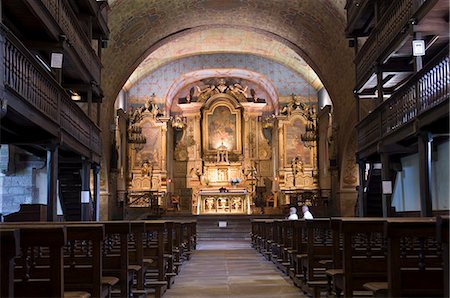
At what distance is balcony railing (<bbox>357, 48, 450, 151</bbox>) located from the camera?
37.0 feet

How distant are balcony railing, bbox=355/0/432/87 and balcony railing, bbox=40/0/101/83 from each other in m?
7.65

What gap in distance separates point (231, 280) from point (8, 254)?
23.8ft

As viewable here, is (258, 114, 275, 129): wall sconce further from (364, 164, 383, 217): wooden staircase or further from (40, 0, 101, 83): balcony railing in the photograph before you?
(40, 0, 101, 83): balcony railing

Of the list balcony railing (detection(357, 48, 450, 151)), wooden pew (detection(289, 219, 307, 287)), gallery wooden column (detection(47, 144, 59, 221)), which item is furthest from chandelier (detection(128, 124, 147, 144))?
wooden pew (detection(289, 219, 307, 287))

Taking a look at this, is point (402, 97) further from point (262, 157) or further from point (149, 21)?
point (262, 157)

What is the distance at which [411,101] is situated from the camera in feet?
44.5

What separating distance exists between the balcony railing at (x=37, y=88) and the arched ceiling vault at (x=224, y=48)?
13.2 meters

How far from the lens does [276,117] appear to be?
32.3 m

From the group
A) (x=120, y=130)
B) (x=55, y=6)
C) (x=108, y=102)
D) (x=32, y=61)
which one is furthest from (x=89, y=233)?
(x=120, y=130)

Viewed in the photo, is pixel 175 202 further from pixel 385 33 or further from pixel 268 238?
pixel 385 33

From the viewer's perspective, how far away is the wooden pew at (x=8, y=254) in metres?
3.38

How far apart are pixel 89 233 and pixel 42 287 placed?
99 cm

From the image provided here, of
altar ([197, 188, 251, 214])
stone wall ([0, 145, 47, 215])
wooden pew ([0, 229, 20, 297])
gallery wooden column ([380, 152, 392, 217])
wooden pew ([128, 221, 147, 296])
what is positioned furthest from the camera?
altar ([197, 188, 251, 214])

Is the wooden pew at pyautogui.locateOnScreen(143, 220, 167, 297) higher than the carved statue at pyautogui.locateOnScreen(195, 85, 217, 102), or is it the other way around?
the carved statue at pyautogui.locateOnScreen(195, 85, 217, 102)
